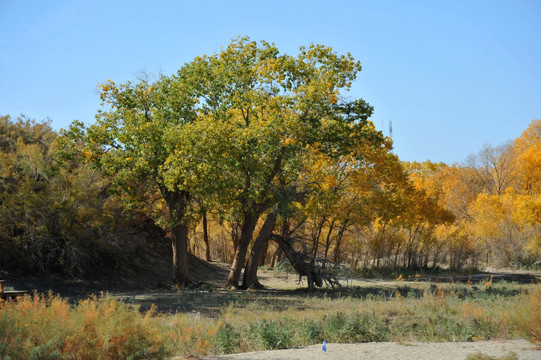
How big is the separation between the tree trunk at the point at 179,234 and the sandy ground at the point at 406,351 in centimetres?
1305

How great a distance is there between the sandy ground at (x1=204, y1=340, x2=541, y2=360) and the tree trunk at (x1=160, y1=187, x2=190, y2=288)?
13048 mm

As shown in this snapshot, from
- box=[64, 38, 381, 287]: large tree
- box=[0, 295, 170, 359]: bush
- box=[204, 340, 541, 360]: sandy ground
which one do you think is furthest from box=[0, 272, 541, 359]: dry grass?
box=[64, 38, 381, 287]: large tree

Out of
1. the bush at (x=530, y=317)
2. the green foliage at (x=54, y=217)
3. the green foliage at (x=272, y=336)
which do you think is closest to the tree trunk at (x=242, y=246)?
the green foliage at (x=54, y=217)

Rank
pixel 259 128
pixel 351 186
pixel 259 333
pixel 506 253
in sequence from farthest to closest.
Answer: pixel 506 253, pixel 351 186, pixel 259 128, pixel 259 333

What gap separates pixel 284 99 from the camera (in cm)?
1948

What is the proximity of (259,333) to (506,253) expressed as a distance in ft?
102

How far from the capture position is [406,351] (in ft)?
29.6

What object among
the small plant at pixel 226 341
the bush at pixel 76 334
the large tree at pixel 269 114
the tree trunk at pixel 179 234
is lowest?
the small plant at pixel 226 341

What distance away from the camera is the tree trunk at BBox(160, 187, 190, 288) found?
71.5 feet

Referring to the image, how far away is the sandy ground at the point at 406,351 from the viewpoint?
8477mm

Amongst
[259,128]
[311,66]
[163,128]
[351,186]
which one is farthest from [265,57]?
[351,186]

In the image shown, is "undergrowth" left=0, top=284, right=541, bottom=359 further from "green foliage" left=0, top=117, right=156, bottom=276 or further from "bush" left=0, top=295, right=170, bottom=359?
"green foliage" left=0, top=117, right=156, bottom=276

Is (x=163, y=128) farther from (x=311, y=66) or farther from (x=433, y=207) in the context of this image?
(x=433, y=207)

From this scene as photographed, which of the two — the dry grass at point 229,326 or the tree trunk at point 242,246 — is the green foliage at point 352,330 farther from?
the tree trunk at point 242,246
